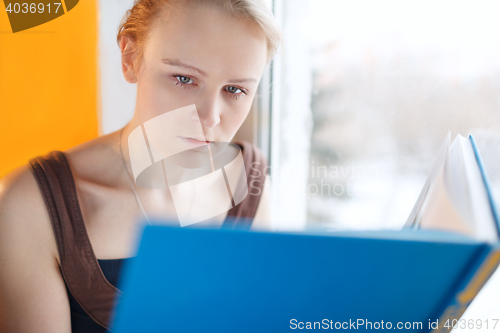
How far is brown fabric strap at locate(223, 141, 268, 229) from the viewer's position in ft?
2.56

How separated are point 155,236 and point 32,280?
409mm

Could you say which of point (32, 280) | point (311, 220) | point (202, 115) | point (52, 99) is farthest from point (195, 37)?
point (311, 220)

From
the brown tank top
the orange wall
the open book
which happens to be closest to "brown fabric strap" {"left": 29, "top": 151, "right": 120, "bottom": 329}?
the brown tank top

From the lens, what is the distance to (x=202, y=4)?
21.2 inches

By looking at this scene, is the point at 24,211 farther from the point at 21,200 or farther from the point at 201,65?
the point at 201,65

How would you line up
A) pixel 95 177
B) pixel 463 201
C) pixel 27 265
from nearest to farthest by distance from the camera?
1. pixel 463 201
2. pixel 27 265
3. pixel 95 177

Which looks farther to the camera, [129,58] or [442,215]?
[129,58]

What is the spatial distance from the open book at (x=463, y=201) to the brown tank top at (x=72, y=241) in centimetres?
51

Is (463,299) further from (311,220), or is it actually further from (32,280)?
(311,220)

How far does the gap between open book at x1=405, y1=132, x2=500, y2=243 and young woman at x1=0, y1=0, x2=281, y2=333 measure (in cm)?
34

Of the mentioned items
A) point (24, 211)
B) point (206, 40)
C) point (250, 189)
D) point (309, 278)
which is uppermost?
point (206, 40)

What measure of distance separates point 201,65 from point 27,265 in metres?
0.40

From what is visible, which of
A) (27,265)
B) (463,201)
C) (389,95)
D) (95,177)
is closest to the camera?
(463,201)

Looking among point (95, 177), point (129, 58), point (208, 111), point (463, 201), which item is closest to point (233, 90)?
point (208, 111)
